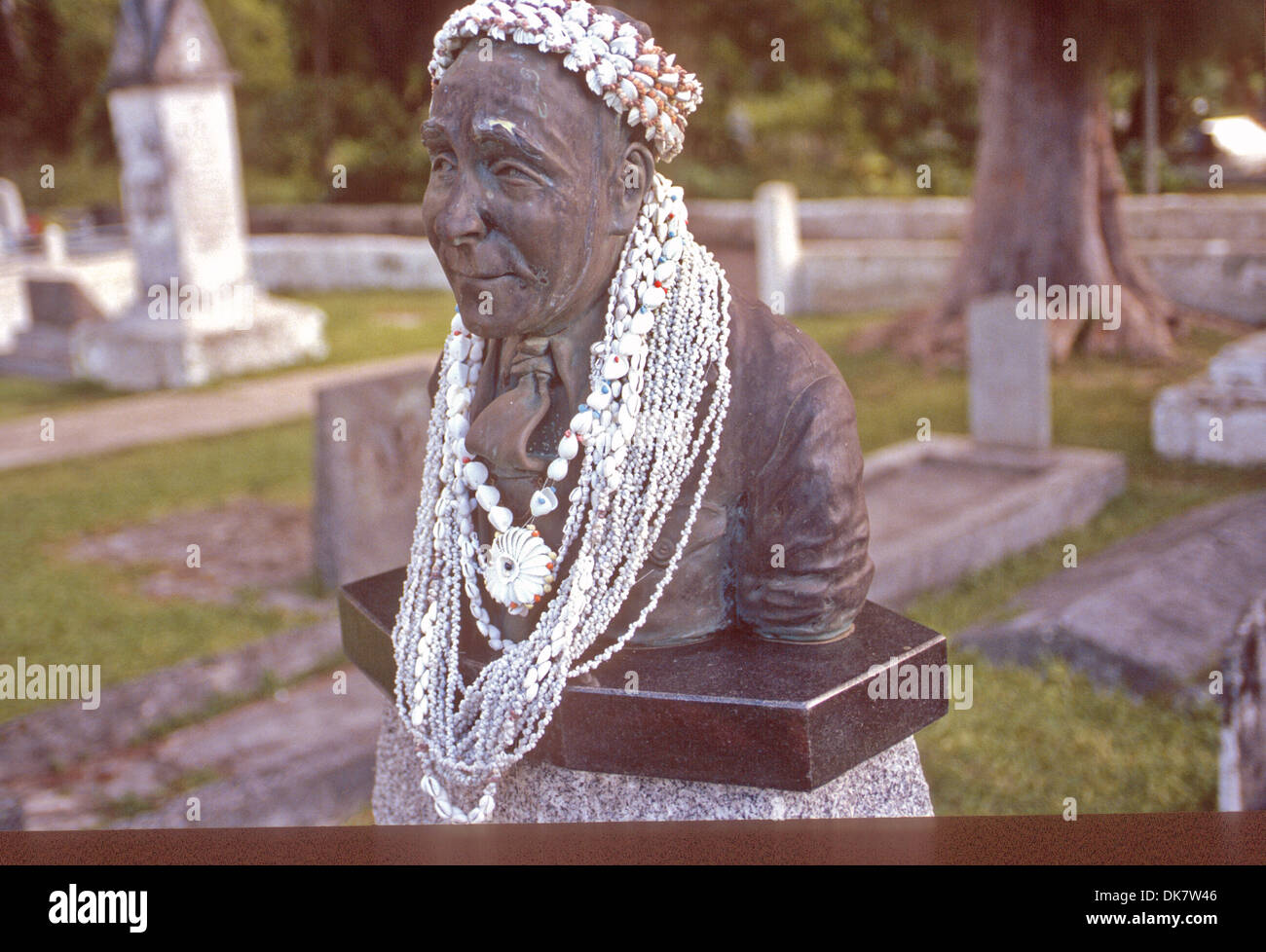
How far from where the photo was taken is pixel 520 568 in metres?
2.23

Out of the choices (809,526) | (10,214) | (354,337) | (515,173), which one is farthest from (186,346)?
(809,526)

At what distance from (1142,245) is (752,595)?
9.97 metres

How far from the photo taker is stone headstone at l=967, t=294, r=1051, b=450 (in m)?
6.41

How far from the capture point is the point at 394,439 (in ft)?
18.0

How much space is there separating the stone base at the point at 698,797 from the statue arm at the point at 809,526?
0.28 m

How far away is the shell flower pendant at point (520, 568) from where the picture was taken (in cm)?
222

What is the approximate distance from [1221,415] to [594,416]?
5521mm

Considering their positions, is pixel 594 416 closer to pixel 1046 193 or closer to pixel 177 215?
pixel 1046 193

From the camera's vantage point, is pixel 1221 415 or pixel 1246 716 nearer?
pixel 1246 716

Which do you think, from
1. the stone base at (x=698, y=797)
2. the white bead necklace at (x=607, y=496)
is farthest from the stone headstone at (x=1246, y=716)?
the white bead necklace at (x=607, y=496)

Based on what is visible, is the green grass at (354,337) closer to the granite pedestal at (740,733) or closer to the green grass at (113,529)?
the green grass at (113,529)

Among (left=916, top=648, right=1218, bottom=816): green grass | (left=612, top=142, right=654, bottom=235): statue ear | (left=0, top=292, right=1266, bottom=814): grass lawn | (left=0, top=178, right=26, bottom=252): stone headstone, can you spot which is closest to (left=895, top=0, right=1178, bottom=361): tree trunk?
(left=0, top=292, right=1266, bottom=814): grass lawn

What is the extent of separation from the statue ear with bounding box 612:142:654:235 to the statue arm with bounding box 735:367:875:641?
43cm

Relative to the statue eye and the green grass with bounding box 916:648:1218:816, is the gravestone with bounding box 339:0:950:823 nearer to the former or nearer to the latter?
the statue eye
